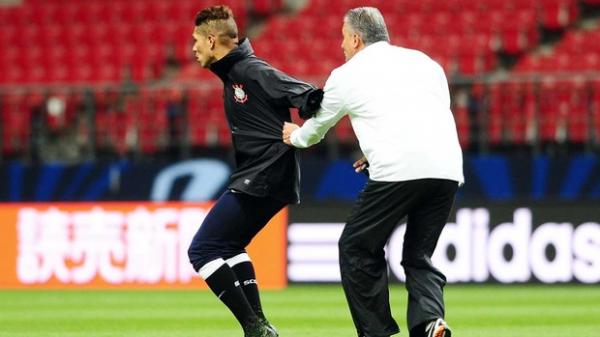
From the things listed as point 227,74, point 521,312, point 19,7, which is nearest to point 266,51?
point 19,7

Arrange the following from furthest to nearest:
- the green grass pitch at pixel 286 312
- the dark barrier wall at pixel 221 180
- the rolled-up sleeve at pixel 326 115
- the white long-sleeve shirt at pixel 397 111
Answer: the dark barrier wall at pixel 221 180 → the green grass pitch at pixel 286 312 → the rolled-up sleeve at pixel 326 115 → the white long-sleeve shirt at pixel 397 111

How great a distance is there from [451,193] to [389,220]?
1.17 feet

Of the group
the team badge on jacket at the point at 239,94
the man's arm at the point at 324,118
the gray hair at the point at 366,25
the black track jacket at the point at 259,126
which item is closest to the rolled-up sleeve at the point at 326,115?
the man's arm at the point at 324,118

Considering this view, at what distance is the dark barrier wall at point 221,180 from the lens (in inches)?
551

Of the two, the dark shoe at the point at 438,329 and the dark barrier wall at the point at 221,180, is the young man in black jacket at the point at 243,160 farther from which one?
the dark barrier wall at the point at 221,180

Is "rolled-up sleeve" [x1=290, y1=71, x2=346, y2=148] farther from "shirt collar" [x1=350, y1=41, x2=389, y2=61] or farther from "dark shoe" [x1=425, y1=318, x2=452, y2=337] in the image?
"dark shoe" [x1=425, y1=318, x2=452, y2=337]

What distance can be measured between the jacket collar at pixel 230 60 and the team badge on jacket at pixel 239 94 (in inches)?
4.7

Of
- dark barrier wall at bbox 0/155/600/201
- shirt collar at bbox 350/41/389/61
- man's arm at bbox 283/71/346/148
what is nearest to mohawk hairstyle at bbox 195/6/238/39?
man's arm at bbox 283/71/346/148

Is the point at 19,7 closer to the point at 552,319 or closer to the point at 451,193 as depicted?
the point at 552,319

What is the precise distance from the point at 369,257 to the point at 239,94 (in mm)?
1312

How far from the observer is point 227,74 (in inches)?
283

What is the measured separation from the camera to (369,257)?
6469 mm

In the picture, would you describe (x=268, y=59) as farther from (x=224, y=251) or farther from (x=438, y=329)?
(x=438, y=329)

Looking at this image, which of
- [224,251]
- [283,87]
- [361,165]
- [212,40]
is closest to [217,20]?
[212,40]
